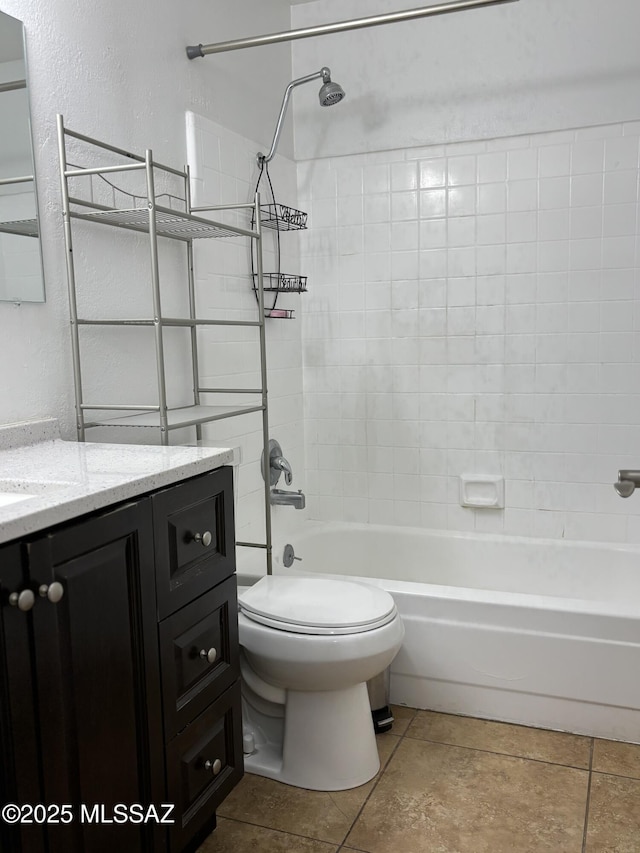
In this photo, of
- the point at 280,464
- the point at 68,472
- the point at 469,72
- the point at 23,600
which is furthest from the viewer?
the point at 469,72

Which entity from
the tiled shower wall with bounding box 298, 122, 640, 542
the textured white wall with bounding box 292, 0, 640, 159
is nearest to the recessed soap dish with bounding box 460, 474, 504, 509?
the tiled shower wall with bounding box 298, 122, 640, 542

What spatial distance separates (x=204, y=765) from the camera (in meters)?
1.52

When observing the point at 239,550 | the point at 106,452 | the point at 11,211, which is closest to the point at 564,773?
the point at 239,550

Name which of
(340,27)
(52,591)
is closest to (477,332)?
(340,27)

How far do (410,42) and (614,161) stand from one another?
0.91 metres

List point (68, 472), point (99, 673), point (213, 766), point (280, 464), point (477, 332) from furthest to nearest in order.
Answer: point (477, 332) → point (280, 464) → point (213, 766) → point (68, 472) → point (99, 673)

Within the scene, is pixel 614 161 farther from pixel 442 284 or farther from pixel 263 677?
pixel 263 677

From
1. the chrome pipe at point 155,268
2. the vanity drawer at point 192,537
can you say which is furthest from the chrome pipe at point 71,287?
the vanity drawer at point 192,537

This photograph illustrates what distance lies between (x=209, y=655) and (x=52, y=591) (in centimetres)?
54

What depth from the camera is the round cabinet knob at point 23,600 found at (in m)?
1.00

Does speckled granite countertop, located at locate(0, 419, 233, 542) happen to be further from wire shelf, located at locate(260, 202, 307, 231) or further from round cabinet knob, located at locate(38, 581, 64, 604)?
wire shelf, located at locate(260, 202, 307, 231)

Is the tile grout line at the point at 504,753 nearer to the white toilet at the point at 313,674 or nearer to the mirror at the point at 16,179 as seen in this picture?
the white toilet at the point at 313,674

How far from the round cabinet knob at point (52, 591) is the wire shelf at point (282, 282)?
178cm

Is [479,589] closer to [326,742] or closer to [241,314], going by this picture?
[326,742]
